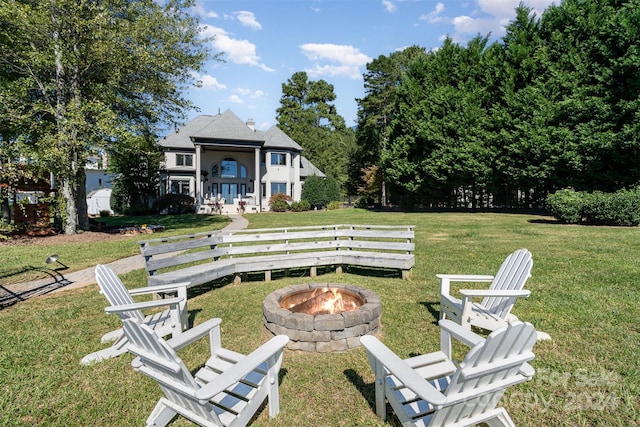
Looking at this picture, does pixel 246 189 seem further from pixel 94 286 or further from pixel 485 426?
pixel 485 426

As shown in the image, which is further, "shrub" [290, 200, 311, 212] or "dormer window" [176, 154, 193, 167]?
"dormer window" [176, 154, 193, 167]

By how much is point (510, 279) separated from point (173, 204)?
2886 cm

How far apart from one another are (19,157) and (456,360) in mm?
16856

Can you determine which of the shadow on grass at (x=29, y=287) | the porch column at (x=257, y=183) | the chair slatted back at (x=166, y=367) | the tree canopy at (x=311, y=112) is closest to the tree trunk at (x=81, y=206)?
the shadow on grass at (x=29, y=287)

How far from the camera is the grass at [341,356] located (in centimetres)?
296

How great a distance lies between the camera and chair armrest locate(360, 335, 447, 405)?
6.63 ft

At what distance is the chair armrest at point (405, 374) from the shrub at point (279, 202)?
90.4 feet

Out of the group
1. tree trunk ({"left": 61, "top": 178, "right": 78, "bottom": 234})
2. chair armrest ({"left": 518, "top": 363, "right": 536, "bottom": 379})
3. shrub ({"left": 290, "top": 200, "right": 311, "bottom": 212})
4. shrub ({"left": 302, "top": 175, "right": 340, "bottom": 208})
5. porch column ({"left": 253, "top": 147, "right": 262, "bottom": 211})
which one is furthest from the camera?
shrub ({"left": 302, "top": 175, "right": 340, "bottom": 208})

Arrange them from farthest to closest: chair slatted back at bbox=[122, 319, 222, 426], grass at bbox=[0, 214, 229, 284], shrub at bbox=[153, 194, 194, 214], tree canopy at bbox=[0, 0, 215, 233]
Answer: shrub at bbox=[153, 194, 194, 214] → tree canopy at bbox=[0, 0, 215, 233] → grass at bbox=[0, 214, 229, 284] → chair slatted back at bbox=[122, 319, 222, 426]

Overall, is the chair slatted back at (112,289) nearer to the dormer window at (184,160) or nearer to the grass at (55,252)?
the grass at (55,252)

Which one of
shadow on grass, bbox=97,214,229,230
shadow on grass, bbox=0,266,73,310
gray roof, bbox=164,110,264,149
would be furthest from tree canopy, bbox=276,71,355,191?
shadow on grass, bbox=0,266,73,310

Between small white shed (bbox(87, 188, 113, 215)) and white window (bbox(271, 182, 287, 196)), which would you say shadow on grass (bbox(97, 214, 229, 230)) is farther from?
small white shed (bbox(87, 188, 113, 215))

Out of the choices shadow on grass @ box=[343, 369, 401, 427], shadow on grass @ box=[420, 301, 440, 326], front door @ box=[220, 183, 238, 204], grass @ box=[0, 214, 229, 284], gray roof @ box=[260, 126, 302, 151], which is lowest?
shadow on grass @ box=[343, 369, 401, 427]

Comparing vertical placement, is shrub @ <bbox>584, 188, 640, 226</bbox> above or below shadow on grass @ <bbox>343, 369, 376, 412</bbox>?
above
